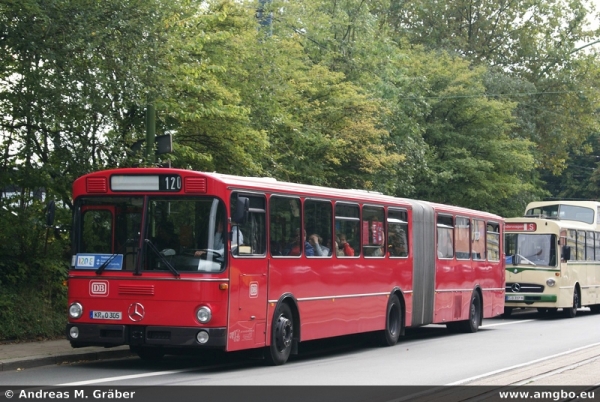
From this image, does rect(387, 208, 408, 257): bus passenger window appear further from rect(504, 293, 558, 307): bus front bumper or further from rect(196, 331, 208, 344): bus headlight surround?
rect(504, 293, 558, 307): bus front bumper

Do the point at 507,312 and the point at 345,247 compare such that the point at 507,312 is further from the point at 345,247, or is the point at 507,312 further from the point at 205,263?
the point at 205,263

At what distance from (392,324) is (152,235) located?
7.69 m

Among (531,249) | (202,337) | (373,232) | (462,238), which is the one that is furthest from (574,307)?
(202,337)

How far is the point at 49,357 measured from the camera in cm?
1525

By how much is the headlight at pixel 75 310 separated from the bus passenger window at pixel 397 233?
303 inches

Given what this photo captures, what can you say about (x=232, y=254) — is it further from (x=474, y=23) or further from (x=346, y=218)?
(x=474, y=23)

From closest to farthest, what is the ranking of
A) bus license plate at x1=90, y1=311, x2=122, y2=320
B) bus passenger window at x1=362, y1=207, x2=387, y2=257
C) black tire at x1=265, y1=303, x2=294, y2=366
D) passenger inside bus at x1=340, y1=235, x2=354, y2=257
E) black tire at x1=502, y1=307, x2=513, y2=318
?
bus license plate at x1=90, y1=311, x2=122, y2=320, black tire at x1=265, y1=303, x2=294, y2=366, passenger inside bus at x1=340, y1=235, x2=354, y2=257, bus passenger window at x1=362, y1=207, x2=387, y2=257, black tire at x1=502, y1=307, x2=513, y2=318

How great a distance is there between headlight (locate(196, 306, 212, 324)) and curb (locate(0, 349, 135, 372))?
8.60 ft

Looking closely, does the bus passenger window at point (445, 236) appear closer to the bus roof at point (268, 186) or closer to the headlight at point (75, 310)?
the bus roof at point (268, 186)

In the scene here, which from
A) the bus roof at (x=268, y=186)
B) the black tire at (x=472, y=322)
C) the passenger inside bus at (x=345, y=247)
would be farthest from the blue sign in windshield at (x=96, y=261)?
the black tire at (x=472, y=322)

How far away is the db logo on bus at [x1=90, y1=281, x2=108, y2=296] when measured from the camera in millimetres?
14688

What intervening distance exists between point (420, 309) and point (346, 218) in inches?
177

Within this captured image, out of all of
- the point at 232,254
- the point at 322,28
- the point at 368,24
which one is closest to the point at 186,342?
the point at 232,254

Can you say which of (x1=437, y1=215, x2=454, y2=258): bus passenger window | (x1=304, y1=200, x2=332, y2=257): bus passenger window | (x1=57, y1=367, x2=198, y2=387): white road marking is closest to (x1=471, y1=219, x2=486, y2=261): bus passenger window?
(x1=437, y1=215, x2=454, y2=258): bus passenger window
